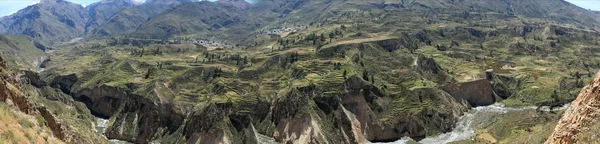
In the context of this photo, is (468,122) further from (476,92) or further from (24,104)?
(24,104)

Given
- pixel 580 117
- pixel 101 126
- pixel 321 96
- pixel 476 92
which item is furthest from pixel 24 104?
pixel 476 92

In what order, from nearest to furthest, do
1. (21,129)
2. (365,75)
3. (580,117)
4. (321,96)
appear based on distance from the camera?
(580,117) → (21,129) → (321,96) → (365,75)

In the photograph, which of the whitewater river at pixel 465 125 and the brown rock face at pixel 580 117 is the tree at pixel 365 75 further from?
the brown rock face at pixel 580 117

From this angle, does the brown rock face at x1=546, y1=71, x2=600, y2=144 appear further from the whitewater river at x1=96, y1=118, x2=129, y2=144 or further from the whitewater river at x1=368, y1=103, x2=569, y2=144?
the whitewater river at x1=96, y1=118, x2=129, y2=144

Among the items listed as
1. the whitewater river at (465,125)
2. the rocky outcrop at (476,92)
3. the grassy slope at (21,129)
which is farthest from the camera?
the rocky outcrop at (476,92)

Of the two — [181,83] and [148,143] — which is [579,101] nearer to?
[148,143]

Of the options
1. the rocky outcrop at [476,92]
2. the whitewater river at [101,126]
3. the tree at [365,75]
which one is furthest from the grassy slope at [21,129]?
the rocky outcrop at [476,92]
